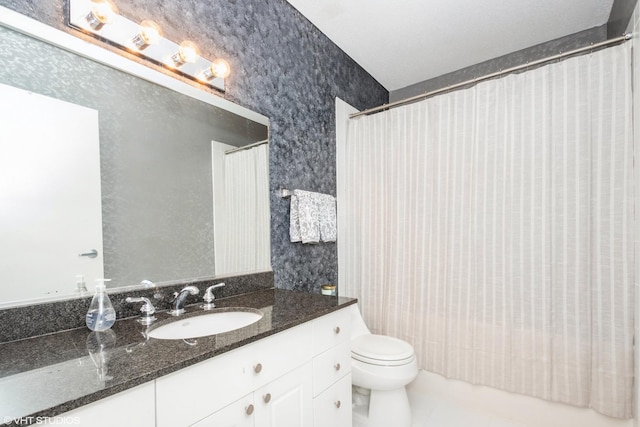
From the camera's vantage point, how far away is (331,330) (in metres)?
1.34

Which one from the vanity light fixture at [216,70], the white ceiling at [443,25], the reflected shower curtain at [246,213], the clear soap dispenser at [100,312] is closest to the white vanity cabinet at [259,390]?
the clear soap dispenser at [100,312]

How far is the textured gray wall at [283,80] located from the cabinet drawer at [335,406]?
0.65 meters

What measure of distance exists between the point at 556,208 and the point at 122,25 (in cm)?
225

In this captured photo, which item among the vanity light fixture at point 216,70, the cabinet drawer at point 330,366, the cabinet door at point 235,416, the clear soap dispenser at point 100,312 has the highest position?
the vanity light fixture at point 216,70

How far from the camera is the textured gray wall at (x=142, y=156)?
102cm

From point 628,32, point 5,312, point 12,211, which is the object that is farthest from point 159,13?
point 628,32

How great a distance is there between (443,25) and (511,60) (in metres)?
0.78

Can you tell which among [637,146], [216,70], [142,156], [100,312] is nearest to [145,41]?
[216,70]

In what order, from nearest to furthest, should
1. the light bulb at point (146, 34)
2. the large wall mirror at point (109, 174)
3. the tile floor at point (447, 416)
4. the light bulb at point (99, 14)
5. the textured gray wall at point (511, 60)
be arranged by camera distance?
the large wall mirror at point (109, 174) < the light bulb at point (99, 14) < the light bulb at point (146, 34) < the tile floor at point (447, 416) < the textured gray wall at point (511, 60)

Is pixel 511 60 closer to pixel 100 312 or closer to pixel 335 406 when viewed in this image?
pixel 335 406

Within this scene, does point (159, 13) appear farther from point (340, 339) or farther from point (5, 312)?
point (340, 339)

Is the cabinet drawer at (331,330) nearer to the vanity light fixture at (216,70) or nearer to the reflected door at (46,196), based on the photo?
the reflected door at (46,196)

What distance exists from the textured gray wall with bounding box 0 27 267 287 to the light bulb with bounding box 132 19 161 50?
0.45 ft

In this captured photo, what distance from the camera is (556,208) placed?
167 cm
